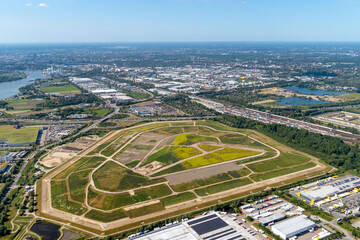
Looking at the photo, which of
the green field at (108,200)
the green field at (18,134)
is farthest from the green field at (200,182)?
the green field at (18,134)

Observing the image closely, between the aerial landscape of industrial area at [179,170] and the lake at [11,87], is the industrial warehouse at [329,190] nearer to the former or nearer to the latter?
the aerial landscape of industrial area at [179,170]

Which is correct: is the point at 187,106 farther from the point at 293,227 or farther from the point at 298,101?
the point at 293,227

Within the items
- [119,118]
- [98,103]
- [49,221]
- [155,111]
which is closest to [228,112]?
[155,111]

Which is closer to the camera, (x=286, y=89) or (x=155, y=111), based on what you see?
(x=155, y=111)

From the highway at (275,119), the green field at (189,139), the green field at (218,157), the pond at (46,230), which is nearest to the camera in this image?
the pond at (46,230)

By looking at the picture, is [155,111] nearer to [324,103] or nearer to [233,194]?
[233,194]

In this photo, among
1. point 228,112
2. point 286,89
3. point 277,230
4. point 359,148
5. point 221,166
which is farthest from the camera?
point 286,89
